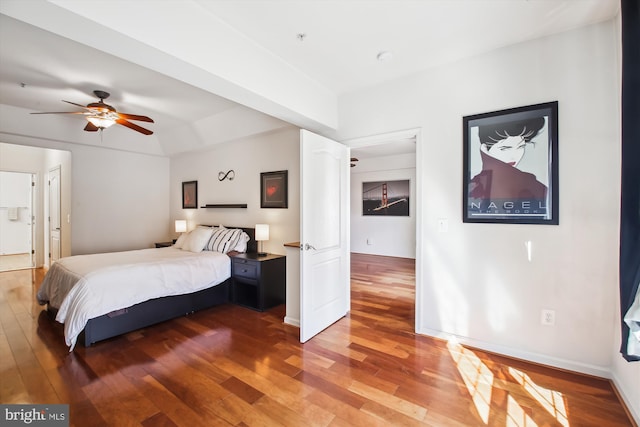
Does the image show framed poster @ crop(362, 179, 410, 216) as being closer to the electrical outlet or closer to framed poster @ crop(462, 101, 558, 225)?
framed poster @ crop(462, 101, 558, 225)

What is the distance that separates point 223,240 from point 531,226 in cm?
372

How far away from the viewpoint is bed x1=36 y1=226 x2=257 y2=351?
8.26ft

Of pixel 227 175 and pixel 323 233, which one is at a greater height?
pixel 227 175

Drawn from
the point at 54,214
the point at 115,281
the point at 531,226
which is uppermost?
the point at 54,214

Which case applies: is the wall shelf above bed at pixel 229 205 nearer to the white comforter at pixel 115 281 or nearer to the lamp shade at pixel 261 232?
the lamp shade at pixel 261 232

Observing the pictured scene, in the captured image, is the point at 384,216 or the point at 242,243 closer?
the point at 242,243

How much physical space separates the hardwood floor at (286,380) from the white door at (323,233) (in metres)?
0.26

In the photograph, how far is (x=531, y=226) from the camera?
2283 mm

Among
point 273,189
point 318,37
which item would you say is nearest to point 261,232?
point 273,189

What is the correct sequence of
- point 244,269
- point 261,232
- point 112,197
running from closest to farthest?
point 244,269, point 261,232, point 112,197

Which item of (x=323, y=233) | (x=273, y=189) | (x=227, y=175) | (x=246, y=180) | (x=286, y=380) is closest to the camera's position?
(x=286, y=380)

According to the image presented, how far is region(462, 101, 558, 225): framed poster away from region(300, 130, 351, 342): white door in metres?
1.33

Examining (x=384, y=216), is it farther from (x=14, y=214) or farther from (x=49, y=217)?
(x=14, y=214)

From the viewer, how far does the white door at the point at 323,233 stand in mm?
2656
